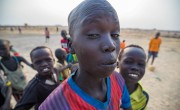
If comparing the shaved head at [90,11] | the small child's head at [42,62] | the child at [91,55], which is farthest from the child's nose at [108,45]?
the small child's head at [42,62]

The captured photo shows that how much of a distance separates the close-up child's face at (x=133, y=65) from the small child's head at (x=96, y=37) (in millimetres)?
959

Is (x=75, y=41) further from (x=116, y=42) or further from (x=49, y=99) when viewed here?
(x=49, y=99)

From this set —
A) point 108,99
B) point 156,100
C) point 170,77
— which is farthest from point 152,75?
point 108,99

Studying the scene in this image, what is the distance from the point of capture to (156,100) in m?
4.66

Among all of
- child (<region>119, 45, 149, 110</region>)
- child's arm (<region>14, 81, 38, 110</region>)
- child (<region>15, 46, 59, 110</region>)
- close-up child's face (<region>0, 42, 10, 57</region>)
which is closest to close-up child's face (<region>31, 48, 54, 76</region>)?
child (<region>15, 46, 59, 110</region>)

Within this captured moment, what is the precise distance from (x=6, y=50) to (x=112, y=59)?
2.80 m

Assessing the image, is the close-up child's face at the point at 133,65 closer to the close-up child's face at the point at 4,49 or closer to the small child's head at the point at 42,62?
the small child's head at the point at 42,62

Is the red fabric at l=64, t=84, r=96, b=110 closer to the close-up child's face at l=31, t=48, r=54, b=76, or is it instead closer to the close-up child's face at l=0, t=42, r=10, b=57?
the close-up child's face at l=31, t=48, r=54, b=76

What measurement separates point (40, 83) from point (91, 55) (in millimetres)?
1217

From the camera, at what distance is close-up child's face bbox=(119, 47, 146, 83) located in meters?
1.74

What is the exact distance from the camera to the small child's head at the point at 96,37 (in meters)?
0.80

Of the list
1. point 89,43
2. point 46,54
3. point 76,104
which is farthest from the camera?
point 46,54

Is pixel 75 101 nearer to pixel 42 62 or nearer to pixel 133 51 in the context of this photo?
pixel 133 51

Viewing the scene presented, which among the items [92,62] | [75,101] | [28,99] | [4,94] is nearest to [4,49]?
[4,94]
